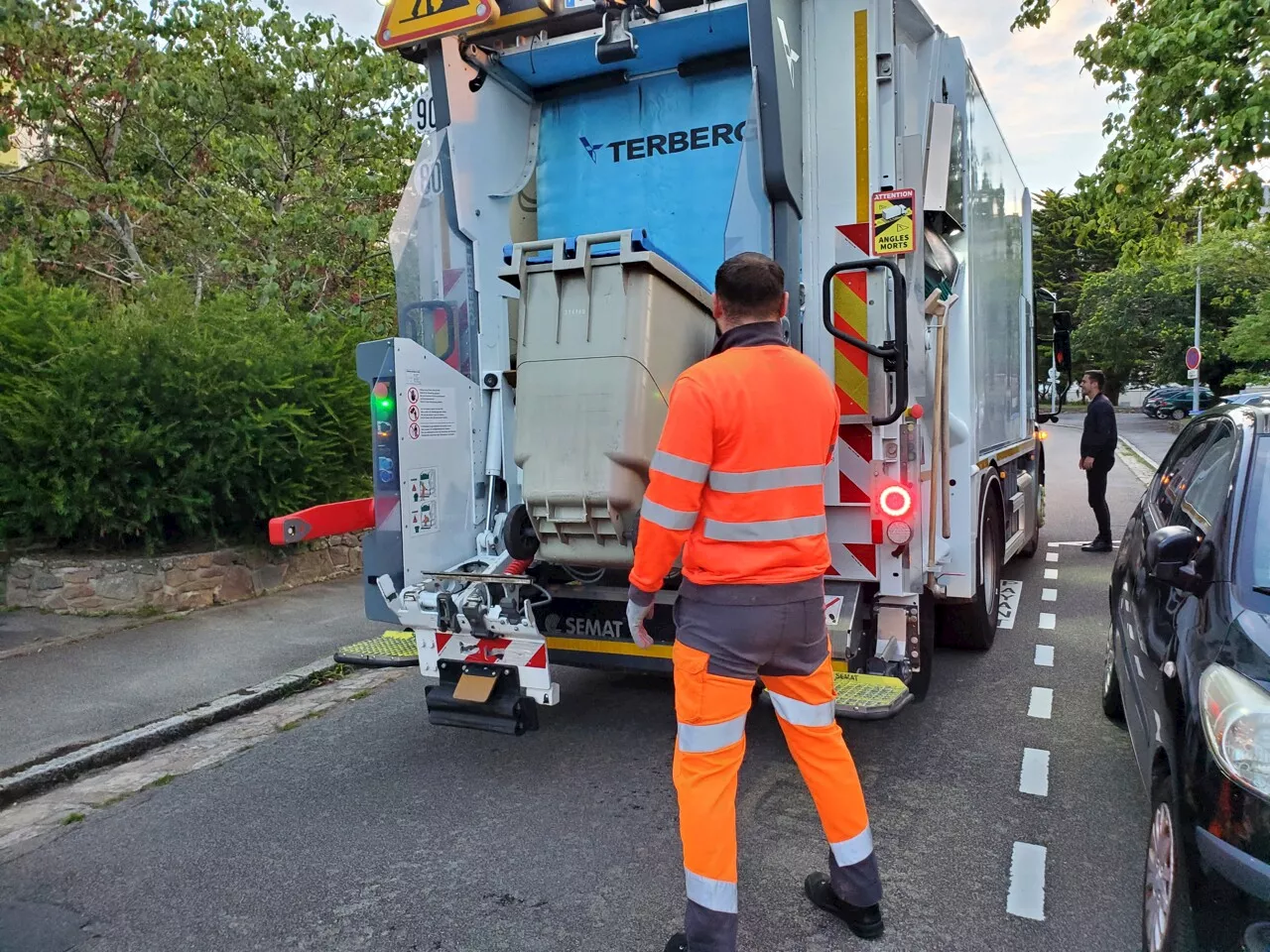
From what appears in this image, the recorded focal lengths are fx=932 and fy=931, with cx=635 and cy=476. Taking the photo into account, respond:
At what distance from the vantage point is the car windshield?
253cm

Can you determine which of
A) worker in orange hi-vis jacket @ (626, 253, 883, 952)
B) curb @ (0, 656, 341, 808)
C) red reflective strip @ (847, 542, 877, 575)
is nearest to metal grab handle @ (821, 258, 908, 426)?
red reflective strip @ (847, 542, 877, 575)

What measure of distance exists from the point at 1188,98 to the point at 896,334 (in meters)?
8.33

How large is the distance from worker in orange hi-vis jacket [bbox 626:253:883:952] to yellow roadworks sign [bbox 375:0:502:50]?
6.42 ft

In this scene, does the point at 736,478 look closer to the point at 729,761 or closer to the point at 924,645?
the point at 729,761

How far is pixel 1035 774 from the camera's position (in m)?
3.89

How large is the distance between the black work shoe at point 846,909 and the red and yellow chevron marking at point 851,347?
5.59ft

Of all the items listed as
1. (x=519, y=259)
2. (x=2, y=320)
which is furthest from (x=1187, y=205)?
(x=2, y=320)

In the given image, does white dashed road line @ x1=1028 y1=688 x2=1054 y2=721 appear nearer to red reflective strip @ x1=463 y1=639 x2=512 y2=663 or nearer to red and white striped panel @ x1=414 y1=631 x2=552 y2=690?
red and white striped panel @ x1=414 y1=631 x2=552 y2=690

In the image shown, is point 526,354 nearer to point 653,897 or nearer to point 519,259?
point 519,259

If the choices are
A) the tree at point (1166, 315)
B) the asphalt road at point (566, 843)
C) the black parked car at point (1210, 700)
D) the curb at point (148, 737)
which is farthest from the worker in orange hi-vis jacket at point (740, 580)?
the tree at point (1166, 315)

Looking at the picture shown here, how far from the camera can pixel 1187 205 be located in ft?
36.9

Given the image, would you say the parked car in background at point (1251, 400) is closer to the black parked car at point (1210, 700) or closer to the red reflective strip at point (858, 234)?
the black parked car at point (1210, 700)

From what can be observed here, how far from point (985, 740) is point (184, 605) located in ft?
18.1

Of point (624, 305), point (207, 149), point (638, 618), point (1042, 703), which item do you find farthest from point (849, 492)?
point (207, 149)
